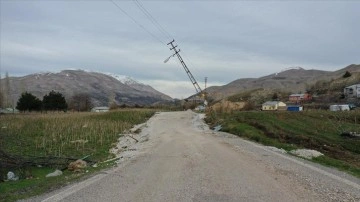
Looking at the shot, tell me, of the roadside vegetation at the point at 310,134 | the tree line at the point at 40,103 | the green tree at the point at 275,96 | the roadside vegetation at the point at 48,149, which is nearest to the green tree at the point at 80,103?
the tree line at the point at 40,103

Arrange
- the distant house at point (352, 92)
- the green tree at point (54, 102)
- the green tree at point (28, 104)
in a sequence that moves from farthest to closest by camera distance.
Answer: the distant house at point (352, 92) → the green tree at point (54, 102) → the green tree at point (28, 104)

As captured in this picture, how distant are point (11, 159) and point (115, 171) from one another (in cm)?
561

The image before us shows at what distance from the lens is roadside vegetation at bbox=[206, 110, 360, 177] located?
28141 mm

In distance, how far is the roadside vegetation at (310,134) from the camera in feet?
92.3

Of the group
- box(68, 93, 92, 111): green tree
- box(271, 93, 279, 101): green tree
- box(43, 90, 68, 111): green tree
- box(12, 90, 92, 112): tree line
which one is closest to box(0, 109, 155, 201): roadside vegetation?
box(12, 90, 92, 112): tree line

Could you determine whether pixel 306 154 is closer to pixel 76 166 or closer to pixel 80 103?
pixel 76 166

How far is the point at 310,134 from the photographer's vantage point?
43406 mm

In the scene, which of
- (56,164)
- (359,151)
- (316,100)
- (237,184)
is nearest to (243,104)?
(359,151)

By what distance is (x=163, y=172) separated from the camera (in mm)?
16312

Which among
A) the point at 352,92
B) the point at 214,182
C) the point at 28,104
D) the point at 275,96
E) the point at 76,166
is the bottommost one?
the point at 214,182

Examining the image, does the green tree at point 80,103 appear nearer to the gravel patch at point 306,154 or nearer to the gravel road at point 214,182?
the gravel patch at point 306,154

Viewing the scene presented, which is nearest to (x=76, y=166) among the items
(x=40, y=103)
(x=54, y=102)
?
(x=54, y=102)

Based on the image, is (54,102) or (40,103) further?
(54,102)

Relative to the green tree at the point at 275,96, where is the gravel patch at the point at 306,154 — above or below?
below
